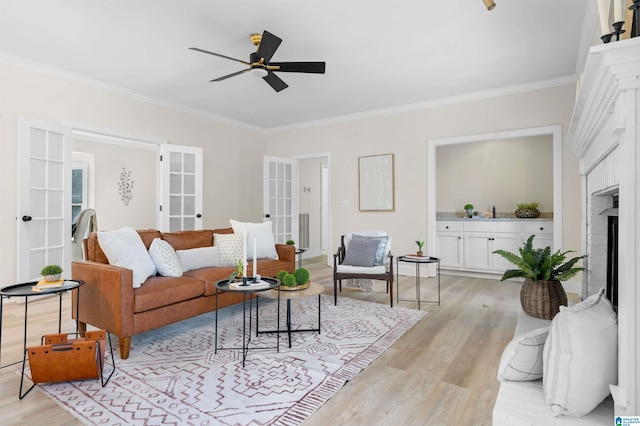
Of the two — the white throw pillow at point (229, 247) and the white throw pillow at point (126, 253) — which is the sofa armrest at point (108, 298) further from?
the white throw pillow at point (229, 247)

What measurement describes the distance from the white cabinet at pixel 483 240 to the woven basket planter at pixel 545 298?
2.45 metres

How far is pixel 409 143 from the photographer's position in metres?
5.57

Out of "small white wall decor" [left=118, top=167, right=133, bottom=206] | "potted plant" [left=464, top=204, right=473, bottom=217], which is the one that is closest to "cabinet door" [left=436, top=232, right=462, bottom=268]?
"potted plant" [left=464, top=204, right=473, bottom=217]

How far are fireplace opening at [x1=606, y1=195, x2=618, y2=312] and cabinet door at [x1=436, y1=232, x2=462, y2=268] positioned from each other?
3154mm

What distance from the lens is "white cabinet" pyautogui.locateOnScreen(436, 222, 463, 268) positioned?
5.58 m

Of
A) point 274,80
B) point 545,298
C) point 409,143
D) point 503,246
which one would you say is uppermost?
point 274,80

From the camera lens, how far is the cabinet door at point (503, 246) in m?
5.18

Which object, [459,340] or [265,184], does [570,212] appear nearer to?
[459,340]

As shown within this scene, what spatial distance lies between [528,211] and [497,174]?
95cm

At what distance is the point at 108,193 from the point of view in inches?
274

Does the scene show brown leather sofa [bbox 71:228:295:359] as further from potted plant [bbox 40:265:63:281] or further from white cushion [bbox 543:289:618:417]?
white cushion [bbox 543:289:618:417]

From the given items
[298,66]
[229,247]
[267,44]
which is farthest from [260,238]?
[267,44]

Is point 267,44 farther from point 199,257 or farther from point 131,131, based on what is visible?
point 131,131

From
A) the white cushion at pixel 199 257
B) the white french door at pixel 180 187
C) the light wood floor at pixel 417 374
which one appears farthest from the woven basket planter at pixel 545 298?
the white french door at pixel 180 187
